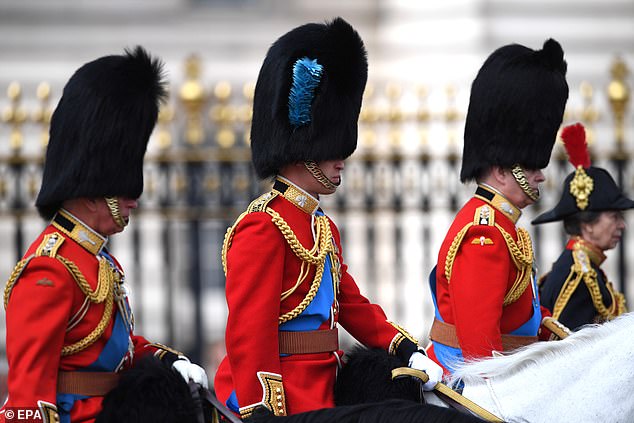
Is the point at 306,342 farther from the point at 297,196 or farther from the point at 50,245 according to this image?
the point at 50,245

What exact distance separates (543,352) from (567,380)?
13cm

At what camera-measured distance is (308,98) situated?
403cm

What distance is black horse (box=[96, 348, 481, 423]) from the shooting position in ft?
10.7

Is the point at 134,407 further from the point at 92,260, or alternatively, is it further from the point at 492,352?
the point at 492,352

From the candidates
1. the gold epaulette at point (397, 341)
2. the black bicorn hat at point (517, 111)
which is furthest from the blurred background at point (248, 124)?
the gold epaulette at point (397, 341)

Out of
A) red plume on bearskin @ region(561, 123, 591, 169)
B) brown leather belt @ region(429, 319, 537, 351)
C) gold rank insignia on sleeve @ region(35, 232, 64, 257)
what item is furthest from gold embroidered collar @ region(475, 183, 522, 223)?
gold rank insignia on sleeve @ region(35, 232, 64, 257)

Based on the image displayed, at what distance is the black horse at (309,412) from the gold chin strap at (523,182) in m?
0.97

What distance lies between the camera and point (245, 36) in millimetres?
12625

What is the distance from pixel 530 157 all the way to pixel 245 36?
8.26 meters

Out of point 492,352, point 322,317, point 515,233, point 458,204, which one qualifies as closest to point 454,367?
point 492,352

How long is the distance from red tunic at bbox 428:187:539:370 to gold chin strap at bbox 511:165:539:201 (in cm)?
9

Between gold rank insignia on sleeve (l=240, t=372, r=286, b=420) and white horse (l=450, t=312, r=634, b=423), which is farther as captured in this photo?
gold rank insignia on sleeve (l=240, t=372, r=286, b=420)

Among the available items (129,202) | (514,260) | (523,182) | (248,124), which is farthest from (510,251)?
(248,124)

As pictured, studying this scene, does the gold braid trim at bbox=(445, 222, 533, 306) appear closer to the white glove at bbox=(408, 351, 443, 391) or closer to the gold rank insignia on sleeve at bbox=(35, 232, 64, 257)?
the white glove at bbox=(408, 351, 443, 391)
